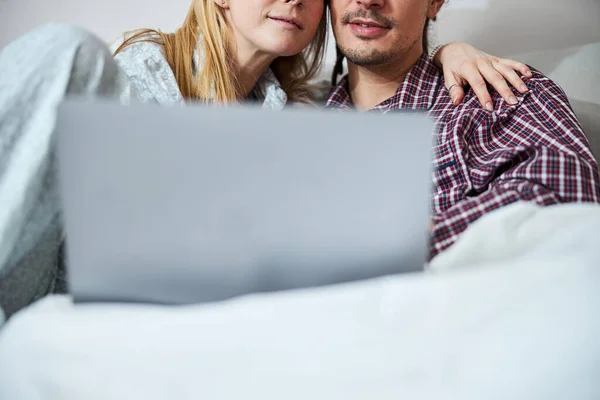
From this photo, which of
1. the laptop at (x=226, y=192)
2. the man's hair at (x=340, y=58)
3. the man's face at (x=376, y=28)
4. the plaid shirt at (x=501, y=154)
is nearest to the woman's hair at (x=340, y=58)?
the man's hair at (x=340, y=58)

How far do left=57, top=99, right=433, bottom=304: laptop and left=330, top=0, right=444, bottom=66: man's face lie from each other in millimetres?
802

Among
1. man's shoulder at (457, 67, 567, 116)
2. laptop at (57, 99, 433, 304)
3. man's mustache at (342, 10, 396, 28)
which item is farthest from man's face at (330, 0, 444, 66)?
laptop at (57, 99, 433, 304)

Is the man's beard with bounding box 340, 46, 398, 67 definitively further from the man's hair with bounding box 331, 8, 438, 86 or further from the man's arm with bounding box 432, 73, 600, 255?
the man's arm with bounding box 432, 73, 600, 255

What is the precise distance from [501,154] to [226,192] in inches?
25.2

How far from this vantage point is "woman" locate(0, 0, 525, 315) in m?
0.66

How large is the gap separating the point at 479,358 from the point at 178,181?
319 mm

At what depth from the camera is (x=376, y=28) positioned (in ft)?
4.00

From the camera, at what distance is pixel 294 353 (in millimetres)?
468

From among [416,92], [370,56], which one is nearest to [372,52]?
[370,56]

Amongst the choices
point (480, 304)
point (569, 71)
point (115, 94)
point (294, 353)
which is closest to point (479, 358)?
point (480, 304)

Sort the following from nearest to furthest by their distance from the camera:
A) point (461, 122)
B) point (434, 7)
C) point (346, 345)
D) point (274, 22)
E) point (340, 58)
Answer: point (346, 345) → point (461, 122) → point (274, 22) → point (434, 7) → point (340, 58)

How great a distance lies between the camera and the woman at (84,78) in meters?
0.66

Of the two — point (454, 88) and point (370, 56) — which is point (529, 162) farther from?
point (370, 56)

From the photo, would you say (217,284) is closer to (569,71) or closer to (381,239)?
(381,239)
